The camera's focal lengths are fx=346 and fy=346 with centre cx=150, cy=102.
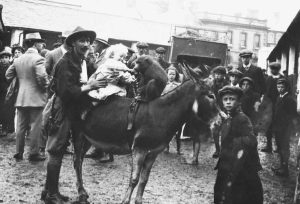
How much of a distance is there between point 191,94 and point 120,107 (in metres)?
0.99

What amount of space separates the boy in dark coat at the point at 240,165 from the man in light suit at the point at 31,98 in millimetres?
4161

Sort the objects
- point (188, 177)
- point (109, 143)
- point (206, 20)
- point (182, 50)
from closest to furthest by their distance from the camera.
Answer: point (109, 143), point (188, 177), point (182, 50), point (206, 20)

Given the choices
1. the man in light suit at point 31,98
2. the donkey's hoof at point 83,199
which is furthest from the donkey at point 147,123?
the man in light suit at point 31,98

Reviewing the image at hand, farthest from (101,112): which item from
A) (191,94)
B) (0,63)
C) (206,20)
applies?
(206,20)

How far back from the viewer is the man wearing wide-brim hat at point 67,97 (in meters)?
4.45

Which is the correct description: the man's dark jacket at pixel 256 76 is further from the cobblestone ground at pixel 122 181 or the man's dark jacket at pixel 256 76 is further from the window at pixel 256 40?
the window at pixel 256 40

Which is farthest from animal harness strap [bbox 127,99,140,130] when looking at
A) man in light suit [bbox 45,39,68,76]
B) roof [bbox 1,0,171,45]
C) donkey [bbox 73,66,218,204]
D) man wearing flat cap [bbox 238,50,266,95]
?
roof [bbox 1,0,171,45]

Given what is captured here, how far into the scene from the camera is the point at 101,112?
15.7ft

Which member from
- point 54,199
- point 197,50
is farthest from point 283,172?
point 197,50

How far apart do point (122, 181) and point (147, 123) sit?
2020 mm

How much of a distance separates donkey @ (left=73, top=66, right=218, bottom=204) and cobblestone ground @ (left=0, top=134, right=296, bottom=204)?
610 mm

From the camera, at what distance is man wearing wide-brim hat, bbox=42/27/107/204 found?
4.45 m

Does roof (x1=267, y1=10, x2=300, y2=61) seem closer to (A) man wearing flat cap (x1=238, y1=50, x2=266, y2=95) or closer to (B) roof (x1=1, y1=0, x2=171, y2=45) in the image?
(A) man wearing flat cap (x1=238, y1=50, x2=266, y2=95)

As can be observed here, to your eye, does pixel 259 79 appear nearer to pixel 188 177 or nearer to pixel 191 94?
pixel 188 177
